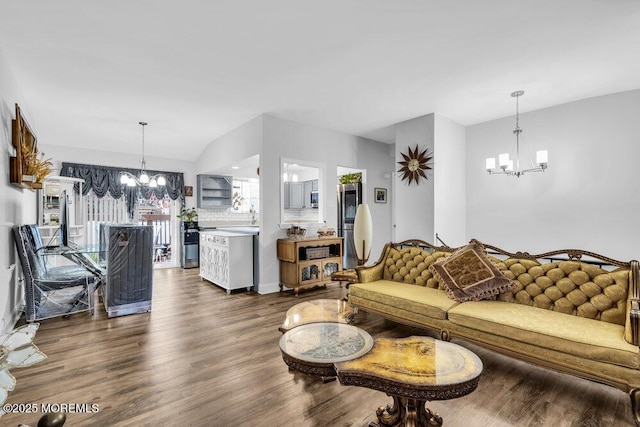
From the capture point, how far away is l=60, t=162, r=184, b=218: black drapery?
5914 millimetres

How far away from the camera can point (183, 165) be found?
7.15 meters

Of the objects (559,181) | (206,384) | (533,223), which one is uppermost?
(559,181)

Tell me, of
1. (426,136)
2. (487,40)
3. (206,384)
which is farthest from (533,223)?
(206,384)

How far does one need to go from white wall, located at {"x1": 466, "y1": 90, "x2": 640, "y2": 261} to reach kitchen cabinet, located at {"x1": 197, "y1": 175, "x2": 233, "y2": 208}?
17.5 ft

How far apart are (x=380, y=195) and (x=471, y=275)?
142 inches

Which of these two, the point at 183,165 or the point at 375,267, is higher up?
the point at 183,165

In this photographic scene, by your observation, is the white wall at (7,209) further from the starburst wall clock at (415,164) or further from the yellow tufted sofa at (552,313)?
the starburst wall clock at (415,164)

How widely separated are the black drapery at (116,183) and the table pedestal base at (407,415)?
656 centimetres

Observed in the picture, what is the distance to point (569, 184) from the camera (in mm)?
4227

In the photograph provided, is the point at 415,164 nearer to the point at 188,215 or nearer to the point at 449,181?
the point at 449,181

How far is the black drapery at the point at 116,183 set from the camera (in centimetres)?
591

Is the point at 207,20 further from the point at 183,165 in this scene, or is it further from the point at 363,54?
the point at 183,165

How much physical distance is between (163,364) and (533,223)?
5.07 metres

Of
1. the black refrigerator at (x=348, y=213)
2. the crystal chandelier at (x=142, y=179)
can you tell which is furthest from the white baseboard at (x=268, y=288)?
the crystal chandelier at (x=142, y=179)
